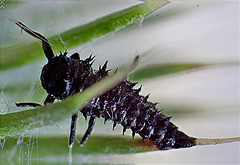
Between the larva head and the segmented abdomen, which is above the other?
the larva head

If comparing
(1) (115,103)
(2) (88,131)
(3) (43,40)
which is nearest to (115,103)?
(1) (115,103)

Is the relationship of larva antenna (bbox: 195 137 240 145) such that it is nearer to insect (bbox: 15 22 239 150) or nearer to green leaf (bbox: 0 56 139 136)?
insect (bbox: 15 22 239 150)

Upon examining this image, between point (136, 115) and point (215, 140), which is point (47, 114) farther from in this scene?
point (215, 140)

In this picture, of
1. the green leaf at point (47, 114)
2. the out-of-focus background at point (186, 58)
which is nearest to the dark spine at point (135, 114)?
the out-of-focus background at point (186, 58)

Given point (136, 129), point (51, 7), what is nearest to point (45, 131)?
point (136, 129)

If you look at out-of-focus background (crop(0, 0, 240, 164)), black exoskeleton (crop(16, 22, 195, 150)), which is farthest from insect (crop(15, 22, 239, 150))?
out-of-focus background (crop(0, 0, 240, 164))

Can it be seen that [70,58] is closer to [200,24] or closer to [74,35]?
[74,35]

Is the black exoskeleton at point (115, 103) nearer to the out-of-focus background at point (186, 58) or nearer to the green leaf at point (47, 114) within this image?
the out-of-focus background at point (186, 58)
